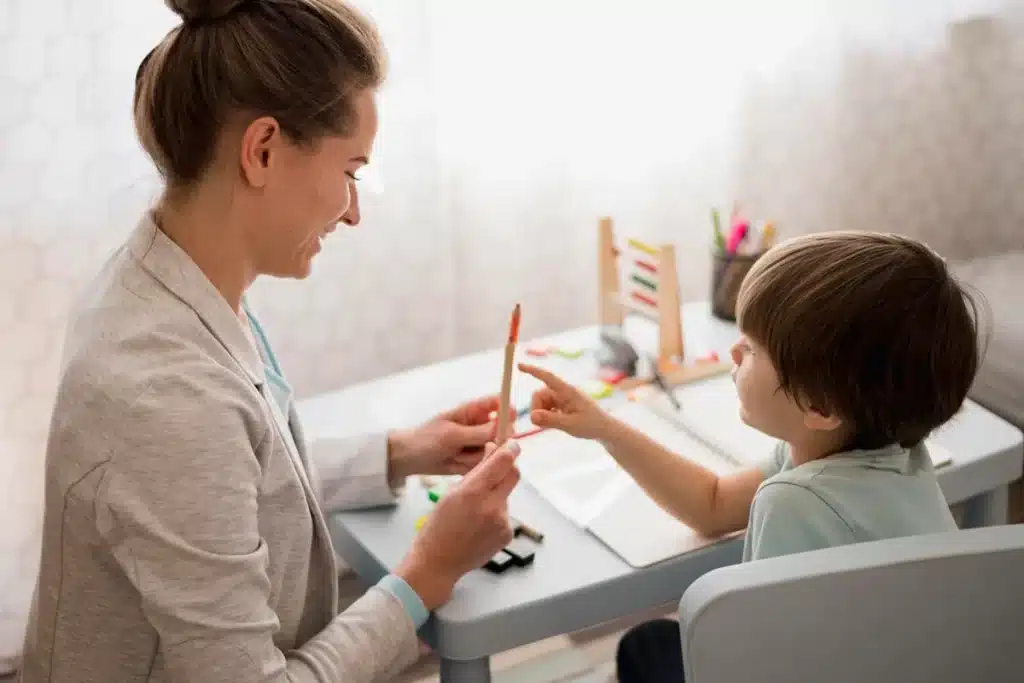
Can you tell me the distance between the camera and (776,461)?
110cm

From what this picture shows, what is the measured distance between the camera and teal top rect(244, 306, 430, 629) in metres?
0.97

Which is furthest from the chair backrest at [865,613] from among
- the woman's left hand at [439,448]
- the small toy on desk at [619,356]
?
the small toy on desk at [619,356]

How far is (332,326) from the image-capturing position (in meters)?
1.76

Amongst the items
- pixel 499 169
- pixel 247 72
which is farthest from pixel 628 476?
pixel 499 169

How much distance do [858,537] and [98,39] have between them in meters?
1.14

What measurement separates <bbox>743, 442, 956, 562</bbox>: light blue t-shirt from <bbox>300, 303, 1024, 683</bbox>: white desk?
132 millimetres

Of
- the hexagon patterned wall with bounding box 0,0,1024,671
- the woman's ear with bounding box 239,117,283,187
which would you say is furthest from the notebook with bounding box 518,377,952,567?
the hexagon patterned wall with bounding box 0,0,1024,671

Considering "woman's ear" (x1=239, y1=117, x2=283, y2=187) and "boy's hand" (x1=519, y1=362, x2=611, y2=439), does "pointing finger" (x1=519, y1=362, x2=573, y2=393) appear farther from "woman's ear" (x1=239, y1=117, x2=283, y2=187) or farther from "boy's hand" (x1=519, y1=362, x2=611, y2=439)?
"woman's ear" (x1=239, y1=117, x2=283, y2=187)

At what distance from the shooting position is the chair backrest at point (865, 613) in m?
0.76

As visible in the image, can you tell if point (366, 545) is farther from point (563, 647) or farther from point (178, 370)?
point (563, 647)

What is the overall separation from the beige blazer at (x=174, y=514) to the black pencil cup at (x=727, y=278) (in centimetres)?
75

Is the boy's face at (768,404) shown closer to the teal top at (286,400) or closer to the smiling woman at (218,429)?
the smiling woman at (218,429)

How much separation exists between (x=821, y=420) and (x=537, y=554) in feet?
0.97

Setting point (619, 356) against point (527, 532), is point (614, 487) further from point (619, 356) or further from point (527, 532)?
point (619, 356)
